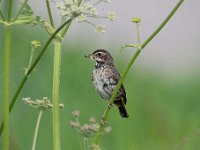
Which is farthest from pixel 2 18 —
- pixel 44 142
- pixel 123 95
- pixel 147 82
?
pixel 147 82

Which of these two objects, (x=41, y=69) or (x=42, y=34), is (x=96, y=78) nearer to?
(x=41, y=69)

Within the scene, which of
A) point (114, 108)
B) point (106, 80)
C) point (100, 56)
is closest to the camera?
point (106, 80)

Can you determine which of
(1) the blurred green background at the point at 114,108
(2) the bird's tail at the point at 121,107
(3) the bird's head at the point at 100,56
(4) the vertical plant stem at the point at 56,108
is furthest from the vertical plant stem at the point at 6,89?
(3) the bird's head at the point at 100,56

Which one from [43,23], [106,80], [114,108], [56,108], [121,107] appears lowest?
[114,108]

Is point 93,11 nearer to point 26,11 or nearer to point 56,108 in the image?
point 26,11

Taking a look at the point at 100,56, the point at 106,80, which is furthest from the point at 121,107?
the point at 100,56

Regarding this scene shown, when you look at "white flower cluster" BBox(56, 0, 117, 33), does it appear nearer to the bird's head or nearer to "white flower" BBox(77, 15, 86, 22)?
"white flower" BBox(77, 15, 86, 22)

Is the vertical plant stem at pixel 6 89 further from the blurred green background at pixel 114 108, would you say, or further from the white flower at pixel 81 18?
the blurred green background at pixel 114 108

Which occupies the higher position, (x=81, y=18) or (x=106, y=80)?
(x=81, y=18)

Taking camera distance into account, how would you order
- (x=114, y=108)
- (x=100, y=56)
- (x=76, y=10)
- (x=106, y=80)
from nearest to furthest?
(x=76, y=10) → (x=106, y=80) → (x=100, y=56) → (x=114, y=108)
